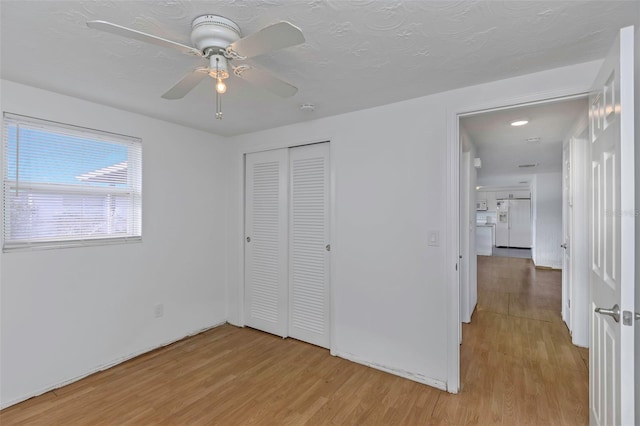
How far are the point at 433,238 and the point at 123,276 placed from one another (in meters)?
2.75

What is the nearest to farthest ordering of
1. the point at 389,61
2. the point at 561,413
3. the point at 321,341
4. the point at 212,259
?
the point at 389,61 → the point at 561,413 → the point at 321,341 → the point at 212,259

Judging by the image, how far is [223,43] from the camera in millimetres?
1376

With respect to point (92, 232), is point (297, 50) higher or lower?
higher

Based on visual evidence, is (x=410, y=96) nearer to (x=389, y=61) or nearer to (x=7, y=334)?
(x=389, y=61)

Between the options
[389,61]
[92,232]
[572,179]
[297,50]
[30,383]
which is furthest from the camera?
[572,179]

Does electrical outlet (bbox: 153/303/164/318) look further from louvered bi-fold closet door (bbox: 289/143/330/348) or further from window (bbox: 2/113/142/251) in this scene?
louvered bi-fold closet door (bbox: 289/143/330/348)

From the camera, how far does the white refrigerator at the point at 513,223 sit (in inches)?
400

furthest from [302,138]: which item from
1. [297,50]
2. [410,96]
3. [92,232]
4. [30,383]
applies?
[30,383]

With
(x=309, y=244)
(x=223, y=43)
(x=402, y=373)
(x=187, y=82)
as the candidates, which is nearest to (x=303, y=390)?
(x=402, y=373)

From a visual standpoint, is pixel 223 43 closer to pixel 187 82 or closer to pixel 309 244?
pixel 187 82

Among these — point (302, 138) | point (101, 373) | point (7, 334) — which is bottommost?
point (101, 373)

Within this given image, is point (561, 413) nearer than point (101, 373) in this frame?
Yes

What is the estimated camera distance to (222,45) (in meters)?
1.37

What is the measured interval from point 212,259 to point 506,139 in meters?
3.90
